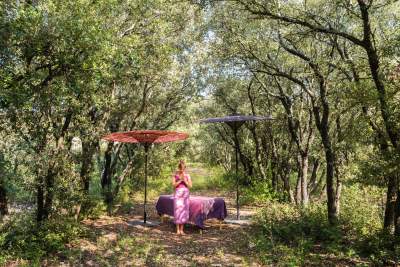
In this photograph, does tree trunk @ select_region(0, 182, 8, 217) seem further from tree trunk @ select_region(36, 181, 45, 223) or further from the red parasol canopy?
the red parasol canopy

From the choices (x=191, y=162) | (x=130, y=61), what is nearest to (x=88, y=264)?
(x=130, y=61)

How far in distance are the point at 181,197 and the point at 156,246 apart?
2.31 m

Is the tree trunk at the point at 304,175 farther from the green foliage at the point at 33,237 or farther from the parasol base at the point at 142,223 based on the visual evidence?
the green foliage at the point at 33,237

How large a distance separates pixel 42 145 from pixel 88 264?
339 cm

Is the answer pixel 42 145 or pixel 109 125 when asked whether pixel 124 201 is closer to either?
pixel 109 125

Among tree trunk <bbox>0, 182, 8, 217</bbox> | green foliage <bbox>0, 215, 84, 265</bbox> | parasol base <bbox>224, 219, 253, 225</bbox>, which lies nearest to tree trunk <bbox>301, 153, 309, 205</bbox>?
parasol base <bbox>224, 219, 253, 225</bbox>

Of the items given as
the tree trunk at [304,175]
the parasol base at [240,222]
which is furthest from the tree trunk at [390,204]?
the tree trunk at [304,175]

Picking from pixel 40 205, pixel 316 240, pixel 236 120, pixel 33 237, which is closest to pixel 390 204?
pixel 316 240

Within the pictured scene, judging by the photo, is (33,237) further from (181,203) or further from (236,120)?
(236,120)

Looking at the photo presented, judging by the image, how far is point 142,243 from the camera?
34.7 feet

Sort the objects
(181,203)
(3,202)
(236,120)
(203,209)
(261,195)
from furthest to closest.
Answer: (261,195) < (236,120) < (203,209) < (181,203) < (3,202)

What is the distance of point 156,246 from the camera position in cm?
1028

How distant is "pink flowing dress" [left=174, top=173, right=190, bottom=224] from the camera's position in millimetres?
12047

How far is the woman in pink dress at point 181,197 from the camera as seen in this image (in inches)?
474
